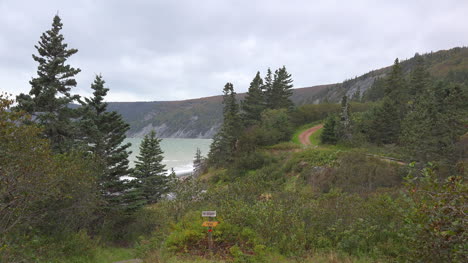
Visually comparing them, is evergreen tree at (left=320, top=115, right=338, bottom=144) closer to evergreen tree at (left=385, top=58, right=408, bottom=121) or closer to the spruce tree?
evergreen tree at (left=385, top=58, right=408, bottom=121)

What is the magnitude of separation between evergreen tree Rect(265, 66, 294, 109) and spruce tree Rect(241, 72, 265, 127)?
9.15ft

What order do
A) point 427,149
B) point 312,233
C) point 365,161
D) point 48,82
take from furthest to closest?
point 365,161 → point 427,149 → point 48,82 → point 312,233

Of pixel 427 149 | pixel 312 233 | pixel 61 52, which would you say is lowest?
pixel 312 233

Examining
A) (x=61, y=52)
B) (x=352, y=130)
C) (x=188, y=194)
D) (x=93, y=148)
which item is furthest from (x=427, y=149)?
(x=61, y=52)

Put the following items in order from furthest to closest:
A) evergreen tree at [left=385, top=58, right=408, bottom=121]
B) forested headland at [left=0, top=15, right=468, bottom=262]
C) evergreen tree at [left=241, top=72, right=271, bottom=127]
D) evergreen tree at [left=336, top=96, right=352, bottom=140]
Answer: evergreen tree at [left=241, top=72, right=271, bottom=127], evergreen tree at [left=385, top=58, right=408, bottom=121], evergreen tree at [left=336, top=96, right=352, bottom=140], forested headland at [left=0, top=15, right=468, bottom=262]

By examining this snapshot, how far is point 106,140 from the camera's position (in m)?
17.5

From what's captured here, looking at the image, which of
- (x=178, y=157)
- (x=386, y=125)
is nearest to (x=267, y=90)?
(x=386, y=125)

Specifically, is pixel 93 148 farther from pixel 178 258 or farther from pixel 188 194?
pixel 178 258

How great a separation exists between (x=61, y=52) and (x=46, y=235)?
9.75 metres

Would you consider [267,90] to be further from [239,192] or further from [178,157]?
[178,157]

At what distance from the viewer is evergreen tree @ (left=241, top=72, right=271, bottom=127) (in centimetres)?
3912

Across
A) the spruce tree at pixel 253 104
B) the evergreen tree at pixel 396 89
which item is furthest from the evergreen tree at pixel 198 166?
the evergreen tree at pixel 396 89

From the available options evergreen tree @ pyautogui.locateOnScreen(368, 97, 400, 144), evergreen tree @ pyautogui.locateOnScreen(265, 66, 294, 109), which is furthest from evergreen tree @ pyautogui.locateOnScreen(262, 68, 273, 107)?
evergreen tree @ pyautogui.locateOnScreen(368, 97, 400, 144)

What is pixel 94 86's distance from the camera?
16703mm
